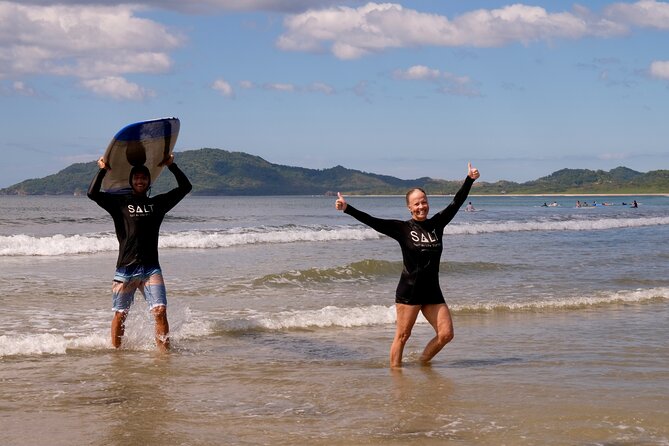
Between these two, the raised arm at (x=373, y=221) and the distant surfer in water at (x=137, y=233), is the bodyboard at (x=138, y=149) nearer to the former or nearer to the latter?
the distant surfer in water at (x=137, y=233)

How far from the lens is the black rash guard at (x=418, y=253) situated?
8.21 m

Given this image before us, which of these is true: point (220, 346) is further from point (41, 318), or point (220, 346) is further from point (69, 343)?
point (41, 318)

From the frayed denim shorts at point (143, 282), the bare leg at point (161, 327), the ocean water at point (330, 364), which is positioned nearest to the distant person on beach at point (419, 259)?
the ocean water at point (330, 364)

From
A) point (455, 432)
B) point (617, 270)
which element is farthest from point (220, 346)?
point (617, 270)

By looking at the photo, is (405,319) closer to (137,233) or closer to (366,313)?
(137,233)

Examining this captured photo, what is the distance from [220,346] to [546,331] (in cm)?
457

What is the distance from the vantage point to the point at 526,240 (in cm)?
3250

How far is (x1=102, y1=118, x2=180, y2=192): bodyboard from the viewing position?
928 cm

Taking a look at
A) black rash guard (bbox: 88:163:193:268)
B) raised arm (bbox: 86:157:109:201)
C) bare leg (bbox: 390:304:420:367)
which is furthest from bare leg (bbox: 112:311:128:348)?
bare leg (bbox: 390:304:420:367)

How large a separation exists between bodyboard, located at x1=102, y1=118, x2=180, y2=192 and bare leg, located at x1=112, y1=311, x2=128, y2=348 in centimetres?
152

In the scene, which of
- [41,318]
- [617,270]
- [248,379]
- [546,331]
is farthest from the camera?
[617,270]

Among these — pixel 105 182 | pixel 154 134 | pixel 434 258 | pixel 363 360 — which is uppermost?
pixel 154 134

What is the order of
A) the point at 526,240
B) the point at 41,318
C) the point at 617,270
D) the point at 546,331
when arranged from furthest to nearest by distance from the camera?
the point at 526,240, the point at 617,270, the point at 41,318, the point at 546,331

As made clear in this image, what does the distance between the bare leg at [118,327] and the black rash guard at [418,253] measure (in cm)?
317
